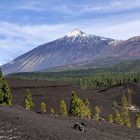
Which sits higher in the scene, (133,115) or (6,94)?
(6,94)

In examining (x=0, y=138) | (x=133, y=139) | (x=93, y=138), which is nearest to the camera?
(x=0, y=138)

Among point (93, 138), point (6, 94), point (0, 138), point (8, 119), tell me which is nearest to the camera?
point (0, 138)

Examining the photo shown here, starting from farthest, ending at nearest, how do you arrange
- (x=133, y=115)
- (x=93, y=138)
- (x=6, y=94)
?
(x=133, y=115)
(x=6, y=94)
(x=93, y=138)

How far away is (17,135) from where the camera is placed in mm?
47125

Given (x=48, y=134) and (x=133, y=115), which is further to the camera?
(x=133, y=115)

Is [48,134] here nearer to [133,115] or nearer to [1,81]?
[1,81]

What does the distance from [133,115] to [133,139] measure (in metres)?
130

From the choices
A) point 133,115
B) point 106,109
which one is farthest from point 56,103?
point 133,115

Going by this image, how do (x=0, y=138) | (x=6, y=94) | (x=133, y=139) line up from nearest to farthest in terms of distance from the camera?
(x=0, y=138)
(x=133, y=139)
(x=6, y=94)

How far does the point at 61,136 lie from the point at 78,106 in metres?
77.2

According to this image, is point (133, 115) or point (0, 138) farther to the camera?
point (133, 115)

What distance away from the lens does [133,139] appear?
55562 mm

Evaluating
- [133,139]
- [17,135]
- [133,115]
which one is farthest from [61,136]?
[133,115]

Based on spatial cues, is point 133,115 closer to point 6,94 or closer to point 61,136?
point 6,94
